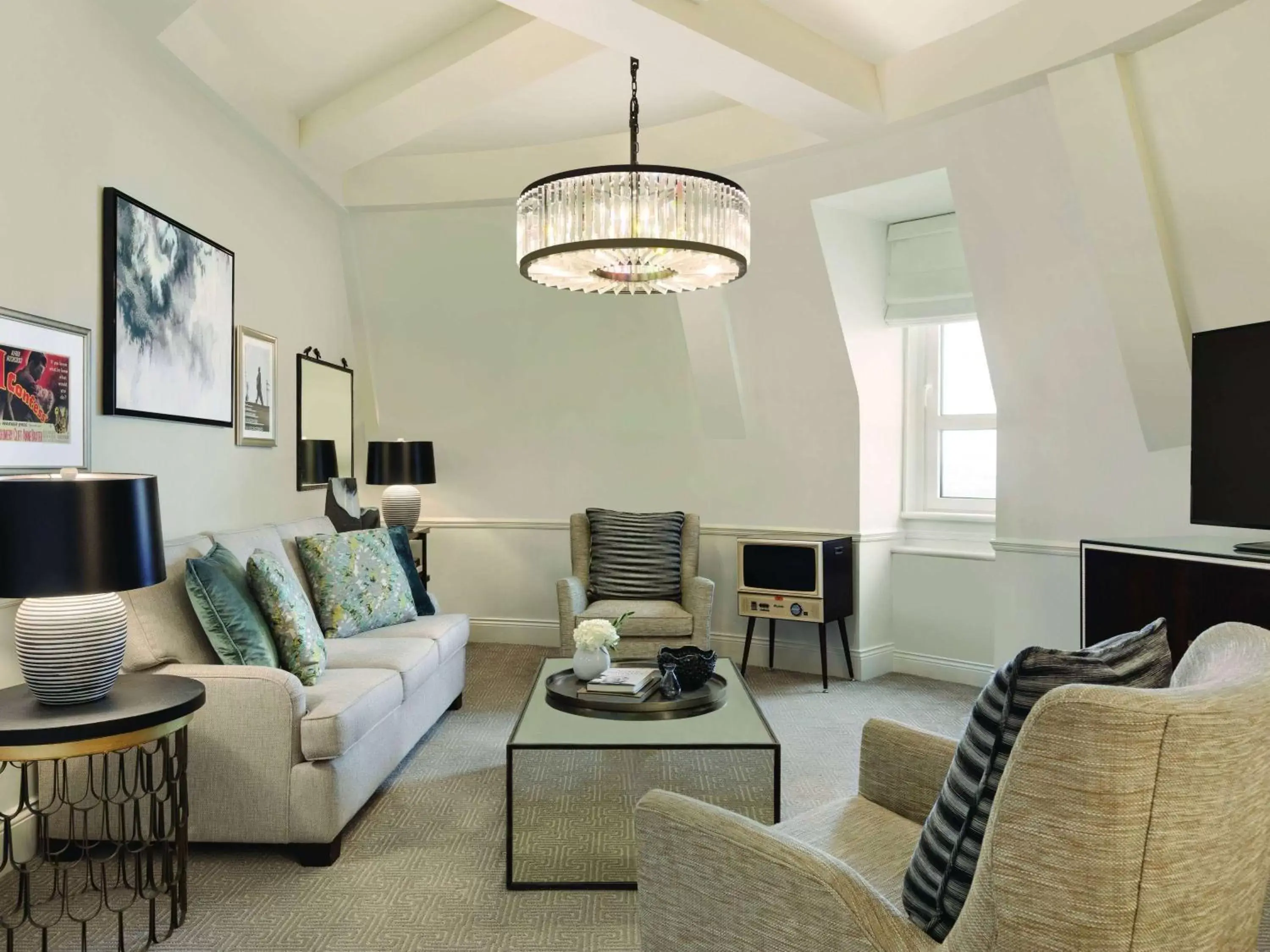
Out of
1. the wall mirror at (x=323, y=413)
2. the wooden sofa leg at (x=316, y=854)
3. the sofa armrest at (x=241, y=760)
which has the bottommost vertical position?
the wooden sofa leg at (x=316, y=854)

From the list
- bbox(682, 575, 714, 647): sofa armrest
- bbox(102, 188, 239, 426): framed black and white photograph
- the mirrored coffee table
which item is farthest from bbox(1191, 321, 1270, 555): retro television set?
bbox(102, 188, 239, 426): framed black and white photograph

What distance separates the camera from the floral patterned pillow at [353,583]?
12.5ft

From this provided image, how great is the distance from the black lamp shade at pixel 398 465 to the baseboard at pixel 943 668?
9.64 ft

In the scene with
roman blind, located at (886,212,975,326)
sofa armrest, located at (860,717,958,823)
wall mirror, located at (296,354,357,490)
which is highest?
roman blind, located at (886,212,975,326)

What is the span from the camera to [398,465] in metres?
5.32

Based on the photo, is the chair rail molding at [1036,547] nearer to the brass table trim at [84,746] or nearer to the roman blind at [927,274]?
the roman blind at [927,274]

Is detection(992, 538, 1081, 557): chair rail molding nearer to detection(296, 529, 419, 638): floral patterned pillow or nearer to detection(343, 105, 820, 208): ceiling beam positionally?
detection(343, 105, 820, 208): ceiling beam

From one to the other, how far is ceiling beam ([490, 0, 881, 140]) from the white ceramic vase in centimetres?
214

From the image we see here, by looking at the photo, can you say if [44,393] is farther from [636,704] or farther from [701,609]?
[701,609]

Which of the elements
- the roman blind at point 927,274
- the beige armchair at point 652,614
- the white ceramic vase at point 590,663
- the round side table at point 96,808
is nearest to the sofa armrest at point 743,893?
the round side table at point 96,808

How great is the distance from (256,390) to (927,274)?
346 cm

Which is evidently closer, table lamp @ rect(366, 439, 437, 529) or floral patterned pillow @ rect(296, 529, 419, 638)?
floral patterned pillow @ rect(296, 529, 419, 638)

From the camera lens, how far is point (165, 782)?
2.45 metres

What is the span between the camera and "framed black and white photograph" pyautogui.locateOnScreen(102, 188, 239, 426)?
3051mm
